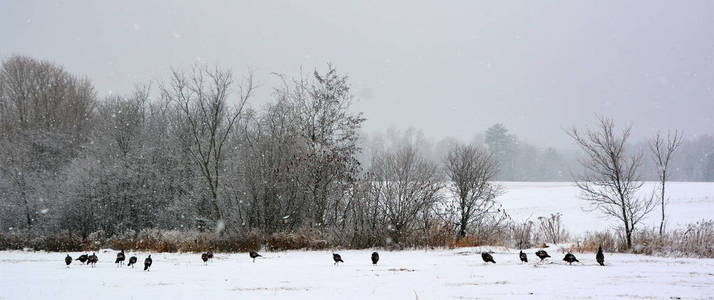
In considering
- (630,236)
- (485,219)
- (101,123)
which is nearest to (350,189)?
(485,219)

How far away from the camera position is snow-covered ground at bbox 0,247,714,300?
8227mm

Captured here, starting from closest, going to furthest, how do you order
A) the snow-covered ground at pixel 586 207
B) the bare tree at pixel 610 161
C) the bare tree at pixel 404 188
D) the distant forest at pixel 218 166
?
the bare tree at pixel 610 161 → the bare tree at pixel 404 188 → the distant forest at pixel 218 166 → the snow-covered ground at pixel 586 207

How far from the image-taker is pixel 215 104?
957 inches

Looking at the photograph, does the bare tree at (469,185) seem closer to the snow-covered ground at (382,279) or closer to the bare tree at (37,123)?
the snow-covered ground at (382,279)

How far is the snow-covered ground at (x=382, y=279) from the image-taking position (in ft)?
27.0

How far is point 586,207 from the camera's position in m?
36.2

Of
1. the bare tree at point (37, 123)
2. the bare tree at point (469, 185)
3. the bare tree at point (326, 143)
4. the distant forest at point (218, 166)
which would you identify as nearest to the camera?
the distant forest at point (218, 166)

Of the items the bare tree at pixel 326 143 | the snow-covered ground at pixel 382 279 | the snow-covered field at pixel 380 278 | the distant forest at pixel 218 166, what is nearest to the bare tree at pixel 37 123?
the distant forest at pixel 218 166

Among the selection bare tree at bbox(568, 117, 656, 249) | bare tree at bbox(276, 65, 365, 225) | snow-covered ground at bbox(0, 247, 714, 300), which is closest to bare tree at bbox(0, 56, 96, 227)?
bare tree at bbox(276, 65, 365, 225)

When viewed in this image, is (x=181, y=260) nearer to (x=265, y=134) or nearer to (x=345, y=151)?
(x=345, y=151)

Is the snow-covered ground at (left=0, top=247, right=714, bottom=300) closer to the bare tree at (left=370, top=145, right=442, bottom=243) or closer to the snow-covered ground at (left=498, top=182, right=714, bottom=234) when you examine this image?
the bare tree at (left=370, top=145, right=442, bottom=243)

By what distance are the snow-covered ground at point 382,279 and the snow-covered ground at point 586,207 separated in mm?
12111

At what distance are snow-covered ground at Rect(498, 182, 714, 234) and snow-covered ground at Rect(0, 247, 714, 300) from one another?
12.1 meters

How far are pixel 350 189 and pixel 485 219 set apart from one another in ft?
19.9
